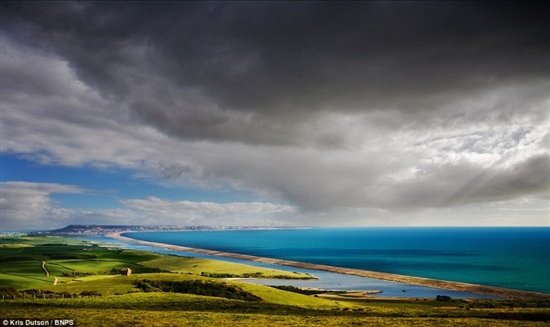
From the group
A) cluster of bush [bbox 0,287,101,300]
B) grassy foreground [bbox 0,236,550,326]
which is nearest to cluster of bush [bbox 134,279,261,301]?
grassy foreground [bbox 0,236,550,326]

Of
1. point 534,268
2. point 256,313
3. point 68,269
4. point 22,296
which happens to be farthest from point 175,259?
point 534,268

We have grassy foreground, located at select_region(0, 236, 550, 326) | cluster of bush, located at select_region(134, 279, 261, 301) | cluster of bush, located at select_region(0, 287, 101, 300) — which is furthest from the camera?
cluster of bush, located at select_region(134, 279, 261, 301)

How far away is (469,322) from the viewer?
5272cm

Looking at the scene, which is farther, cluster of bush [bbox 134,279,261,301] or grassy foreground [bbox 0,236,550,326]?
cluster of bush [bbox 134,279,261,301]

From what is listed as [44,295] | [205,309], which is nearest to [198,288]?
[205,309]

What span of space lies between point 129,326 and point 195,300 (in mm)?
23273

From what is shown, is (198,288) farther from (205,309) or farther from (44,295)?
(44,295)

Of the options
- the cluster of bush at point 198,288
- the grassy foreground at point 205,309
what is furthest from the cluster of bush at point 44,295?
the cluster of bush at point 198,288

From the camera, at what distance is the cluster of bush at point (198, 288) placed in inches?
3046

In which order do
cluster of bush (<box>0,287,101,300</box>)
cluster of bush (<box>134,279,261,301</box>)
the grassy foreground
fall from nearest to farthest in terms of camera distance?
the grassy foreground < cluster of bush (<box>0,287,101,300</box>) < cluster of bush (<box>134,279,261,301</box>)

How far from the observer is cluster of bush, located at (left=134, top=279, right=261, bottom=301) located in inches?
3046

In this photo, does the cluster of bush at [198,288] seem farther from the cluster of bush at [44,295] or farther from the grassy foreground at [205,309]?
the cluster of bush at [44,295]

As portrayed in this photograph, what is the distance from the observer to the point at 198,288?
8006cm

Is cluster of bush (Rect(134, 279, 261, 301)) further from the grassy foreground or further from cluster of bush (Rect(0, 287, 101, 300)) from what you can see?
cluster of bush (Rect(0, 287, 101, 300))
